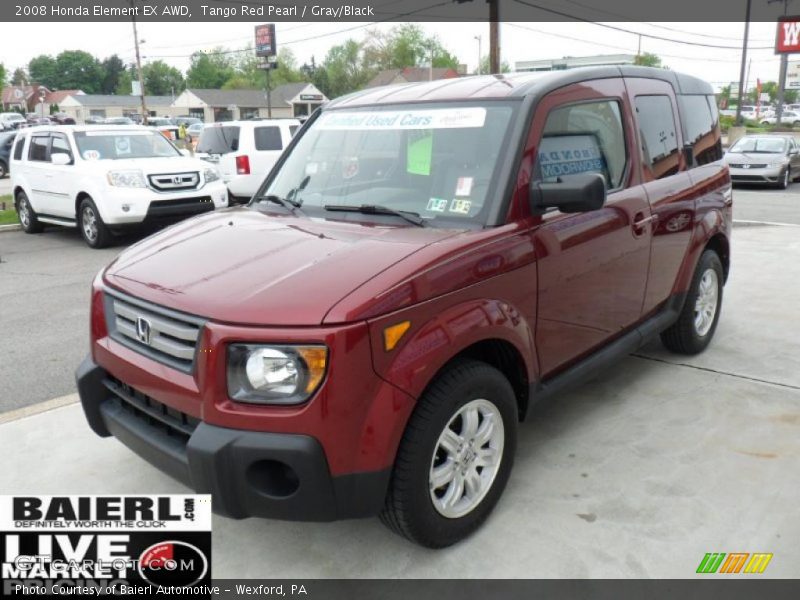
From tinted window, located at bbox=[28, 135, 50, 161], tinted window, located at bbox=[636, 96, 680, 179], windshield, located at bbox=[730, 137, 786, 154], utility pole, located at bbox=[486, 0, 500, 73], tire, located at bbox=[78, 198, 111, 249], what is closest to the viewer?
tinted window, located at bbox=[636, 96, 680, 179]

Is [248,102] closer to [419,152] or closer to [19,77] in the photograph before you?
[19,77]

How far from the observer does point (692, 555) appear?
287cm

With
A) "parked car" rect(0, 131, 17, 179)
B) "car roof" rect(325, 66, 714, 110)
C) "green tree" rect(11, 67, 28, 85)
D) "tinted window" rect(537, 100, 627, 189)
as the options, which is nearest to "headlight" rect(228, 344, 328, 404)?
"tinted window" rect(537, 100, 627, 189)

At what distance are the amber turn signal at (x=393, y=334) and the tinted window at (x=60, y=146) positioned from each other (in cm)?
969

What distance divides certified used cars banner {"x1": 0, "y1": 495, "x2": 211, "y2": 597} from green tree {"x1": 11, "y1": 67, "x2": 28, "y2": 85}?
15821 cm

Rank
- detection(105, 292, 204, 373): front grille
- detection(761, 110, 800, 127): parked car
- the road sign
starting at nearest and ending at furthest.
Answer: detection(105, 292, 204, 373): front grille
detection(761, 110, 800, 127): parked car
the road sign

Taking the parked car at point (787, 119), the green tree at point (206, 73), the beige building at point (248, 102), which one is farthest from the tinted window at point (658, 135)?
the green tree at point (206, 73)

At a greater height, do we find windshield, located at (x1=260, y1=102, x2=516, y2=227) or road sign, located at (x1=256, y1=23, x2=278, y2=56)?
road sign, located at (x1=256, y1=23, x2=278, y2=56)

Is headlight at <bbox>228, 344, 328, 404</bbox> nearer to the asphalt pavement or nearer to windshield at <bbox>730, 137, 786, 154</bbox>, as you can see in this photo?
the asphalt pavement

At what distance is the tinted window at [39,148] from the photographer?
11.3m

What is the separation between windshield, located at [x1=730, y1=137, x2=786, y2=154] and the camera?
741 inches

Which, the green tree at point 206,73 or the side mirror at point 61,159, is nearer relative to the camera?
the side mirror at point 61,159

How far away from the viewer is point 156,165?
1032 centimetres

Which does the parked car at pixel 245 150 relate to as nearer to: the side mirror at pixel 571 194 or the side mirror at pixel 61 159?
the side mirror at pixel 61 159
